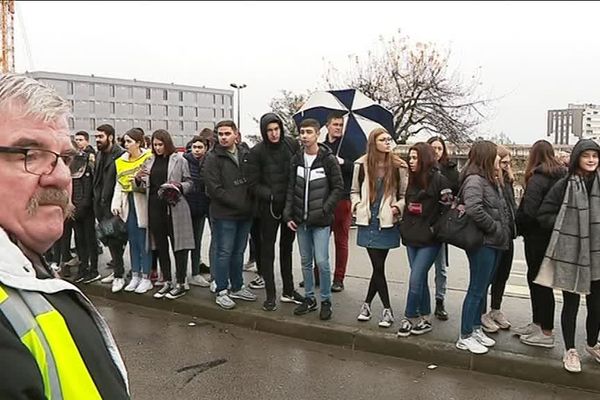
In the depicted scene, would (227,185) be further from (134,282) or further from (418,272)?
(418,272)

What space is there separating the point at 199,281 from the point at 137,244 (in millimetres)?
934

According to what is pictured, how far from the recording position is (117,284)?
7094 mm

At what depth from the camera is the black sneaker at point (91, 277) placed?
750 centimetres

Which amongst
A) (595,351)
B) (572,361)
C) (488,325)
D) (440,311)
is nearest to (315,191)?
(440,311)

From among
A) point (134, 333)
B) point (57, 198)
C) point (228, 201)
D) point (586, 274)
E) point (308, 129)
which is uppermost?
point (308, 129)

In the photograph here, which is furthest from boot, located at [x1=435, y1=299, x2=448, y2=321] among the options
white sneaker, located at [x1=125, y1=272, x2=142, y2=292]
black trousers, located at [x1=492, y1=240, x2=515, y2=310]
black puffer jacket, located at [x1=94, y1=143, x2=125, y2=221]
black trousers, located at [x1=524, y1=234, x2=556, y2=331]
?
black puffer jacket, located at [x1=94, y1=143, x2=125, y2=221]

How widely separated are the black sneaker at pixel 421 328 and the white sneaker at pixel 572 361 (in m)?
Result: 1.20

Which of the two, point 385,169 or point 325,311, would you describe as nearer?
point 385,169

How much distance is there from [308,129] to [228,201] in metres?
1.17

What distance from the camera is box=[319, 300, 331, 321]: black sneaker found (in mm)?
5600

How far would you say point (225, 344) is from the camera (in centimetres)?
543

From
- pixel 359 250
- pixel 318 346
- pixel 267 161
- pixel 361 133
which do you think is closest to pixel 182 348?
pixel 318 346

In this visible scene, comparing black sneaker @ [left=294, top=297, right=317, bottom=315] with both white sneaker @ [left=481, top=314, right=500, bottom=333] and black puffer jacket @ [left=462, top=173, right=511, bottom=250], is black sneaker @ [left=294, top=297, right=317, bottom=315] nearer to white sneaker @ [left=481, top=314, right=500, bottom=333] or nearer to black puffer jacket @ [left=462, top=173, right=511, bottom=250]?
white sneaker @ [left=481, top=314, right=500, bottom=333]

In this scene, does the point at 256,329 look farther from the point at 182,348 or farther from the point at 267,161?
the point at 267,161
